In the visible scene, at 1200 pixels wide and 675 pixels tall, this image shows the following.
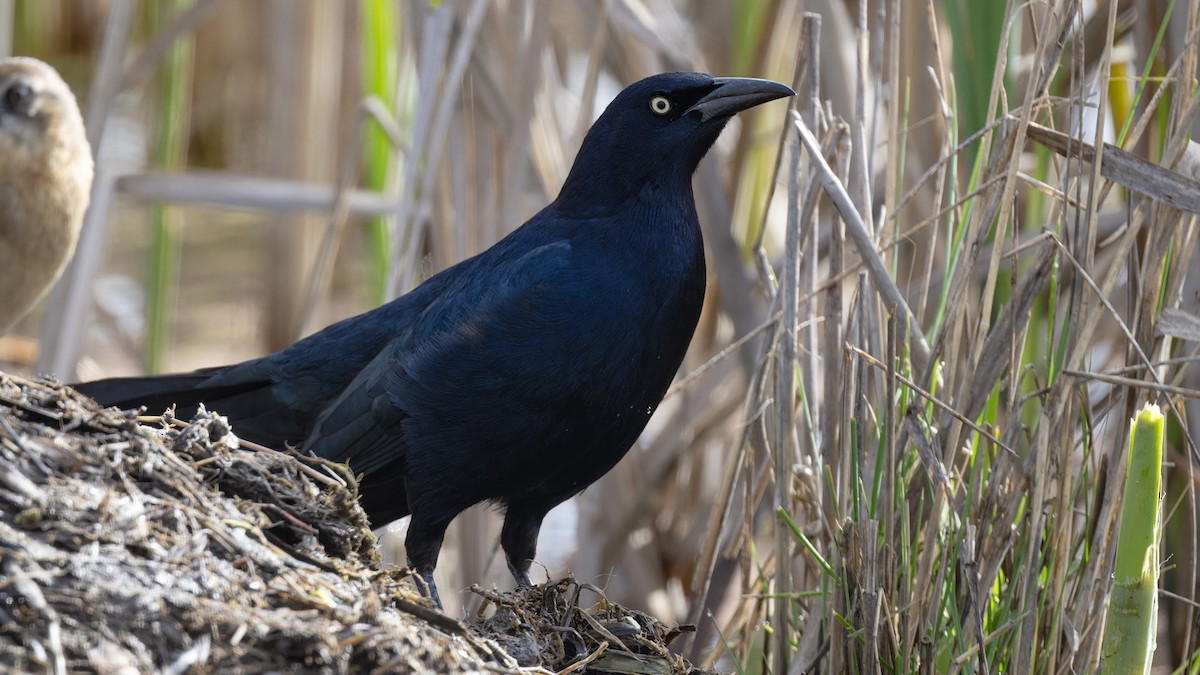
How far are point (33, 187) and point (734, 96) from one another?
223 cm

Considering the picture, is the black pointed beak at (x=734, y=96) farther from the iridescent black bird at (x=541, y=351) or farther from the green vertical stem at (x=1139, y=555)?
the green vertical stem at (x=1139, y=555)

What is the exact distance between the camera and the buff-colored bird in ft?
12.9

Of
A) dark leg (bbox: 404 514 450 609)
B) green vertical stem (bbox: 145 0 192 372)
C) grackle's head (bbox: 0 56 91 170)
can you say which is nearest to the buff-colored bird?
grackle's head (bbox: 0 56 91 170)

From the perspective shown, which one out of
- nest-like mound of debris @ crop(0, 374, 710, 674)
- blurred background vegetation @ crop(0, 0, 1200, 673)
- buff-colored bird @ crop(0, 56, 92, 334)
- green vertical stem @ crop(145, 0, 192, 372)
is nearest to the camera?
nest-like mound of debris @ crop(0, 374, 710, 674)

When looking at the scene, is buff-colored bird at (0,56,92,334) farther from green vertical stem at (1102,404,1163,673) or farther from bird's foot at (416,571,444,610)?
green vertical stem at (1102,404,1163,673)

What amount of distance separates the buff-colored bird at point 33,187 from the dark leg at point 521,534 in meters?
1.83

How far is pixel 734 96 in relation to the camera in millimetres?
2871

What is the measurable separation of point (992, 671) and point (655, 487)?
2.04 m

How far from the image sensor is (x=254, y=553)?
1.90 meters

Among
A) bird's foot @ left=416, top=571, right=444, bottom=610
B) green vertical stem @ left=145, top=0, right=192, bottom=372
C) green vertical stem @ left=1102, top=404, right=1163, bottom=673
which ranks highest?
green vertical stem @ left=145, top=0, right=192, bottom=372

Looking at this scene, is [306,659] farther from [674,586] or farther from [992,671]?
[674,586]

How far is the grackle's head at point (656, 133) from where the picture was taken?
9.56 feet

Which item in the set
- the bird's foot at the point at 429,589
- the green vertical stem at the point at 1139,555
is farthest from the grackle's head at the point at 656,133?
the green vertical stem at the point at 1139,555

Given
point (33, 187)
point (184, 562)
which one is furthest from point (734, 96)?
point (33, 187)
